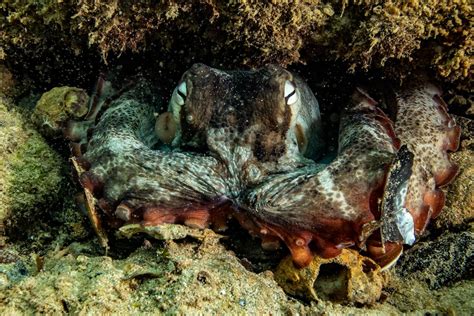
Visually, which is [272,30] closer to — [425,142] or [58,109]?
[425,142]

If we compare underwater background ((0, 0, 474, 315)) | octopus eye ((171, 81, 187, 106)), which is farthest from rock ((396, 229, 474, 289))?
octopus eye ((171, 81, 187, 106))

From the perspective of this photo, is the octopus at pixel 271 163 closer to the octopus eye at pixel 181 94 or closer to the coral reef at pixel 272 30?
the octopus eye at pixel 181 94

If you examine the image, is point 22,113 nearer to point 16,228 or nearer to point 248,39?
point 16,228

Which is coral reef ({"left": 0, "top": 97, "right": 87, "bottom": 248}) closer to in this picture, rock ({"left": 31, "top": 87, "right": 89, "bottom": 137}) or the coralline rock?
rock ({"left": 31, "top": 87, "right": 89, "bottom": 137})

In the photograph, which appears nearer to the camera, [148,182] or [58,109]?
[148,182]

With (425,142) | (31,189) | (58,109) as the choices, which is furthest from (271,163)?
(58,109)

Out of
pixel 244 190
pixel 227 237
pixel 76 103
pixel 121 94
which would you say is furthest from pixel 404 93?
pixel 76 103
